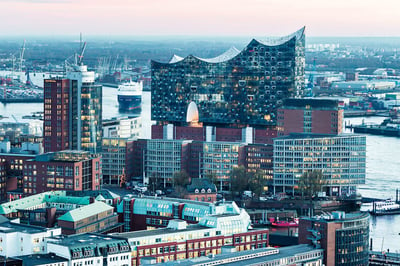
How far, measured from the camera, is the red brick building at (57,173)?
61.5m

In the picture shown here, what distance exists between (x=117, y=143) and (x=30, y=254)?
32.2 metres

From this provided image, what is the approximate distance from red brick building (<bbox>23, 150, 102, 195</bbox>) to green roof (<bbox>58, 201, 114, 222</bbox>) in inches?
402

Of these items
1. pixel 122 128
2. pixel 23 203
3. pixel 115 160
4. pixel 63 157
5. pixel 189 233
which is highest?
pixel 122 128

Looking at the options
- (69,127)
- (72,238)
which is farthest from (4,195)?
(72,238)

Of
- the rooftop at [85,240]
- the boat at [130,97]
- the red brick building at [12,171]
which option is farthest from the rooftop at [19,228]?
the boat at [130,97]

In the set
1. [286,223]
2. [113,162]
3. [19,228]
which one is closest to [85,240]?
[19,228]

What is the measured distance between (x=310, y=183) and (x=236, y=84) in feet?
62.7

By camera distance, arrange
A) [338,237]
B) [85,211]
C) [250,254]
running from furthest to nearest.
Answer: [85,211]
[338,237]
[250,254]

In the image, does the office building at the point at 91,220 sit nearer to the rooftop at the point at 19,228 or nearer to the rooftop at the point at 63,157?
the rooftop at the point at 19,228

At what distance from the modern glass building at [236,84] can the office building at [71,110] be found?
48.4 ft

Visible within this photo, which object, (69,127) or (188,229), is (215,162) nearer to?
(69,127)

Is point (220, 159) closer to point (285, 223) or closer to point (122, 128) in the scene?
point (285, 223)

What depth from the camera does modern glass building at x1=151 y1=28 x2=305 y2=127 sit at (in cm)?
8512

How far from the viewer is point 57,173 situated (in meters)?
61.6
